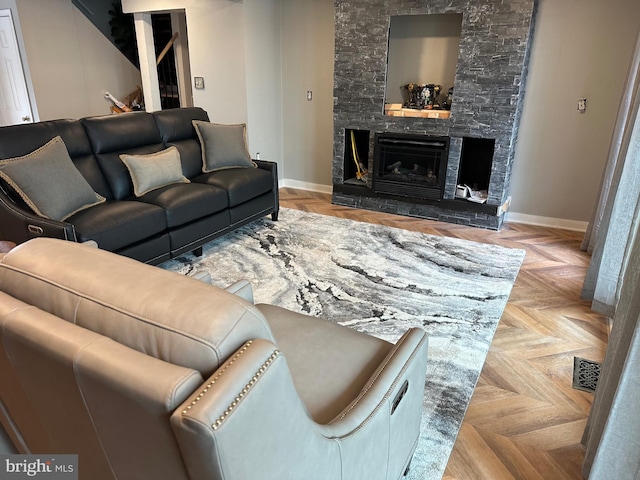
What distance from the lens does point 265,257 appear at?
11.7 feet

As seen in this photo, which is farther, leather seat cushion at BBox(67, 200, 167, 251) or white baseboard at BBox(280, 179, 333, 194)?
white baseboard at BBox(280, 179, 333, 194)

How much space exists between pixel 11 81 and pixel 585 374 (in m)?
6.20

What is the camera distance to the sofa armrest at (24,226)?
97.5 inches

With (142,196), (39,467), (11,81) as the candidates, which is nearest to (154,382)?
(39,467)

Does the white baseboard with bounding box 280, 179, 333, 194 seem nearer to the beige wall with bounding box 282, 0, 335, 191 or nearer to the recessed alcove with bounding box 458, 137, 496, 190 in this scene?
the beige wall with bounding box 282, 0, 335, 191

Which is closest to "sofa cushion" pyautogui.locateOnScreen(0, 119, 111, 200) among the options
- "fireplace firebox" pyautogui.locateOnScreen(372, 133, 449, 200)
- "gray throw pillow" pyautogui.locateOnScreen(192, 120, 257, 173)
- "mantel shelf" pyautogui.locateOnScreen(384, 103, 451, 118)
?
"gray throw pillow" pyautogui.locateOnScreen(192, 120, 257, 173)

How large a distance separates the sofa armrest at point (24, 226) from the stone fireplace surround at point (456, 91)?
9.96ft

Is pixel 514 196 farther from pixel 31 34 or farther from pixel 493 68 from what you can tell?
pixel 31 34

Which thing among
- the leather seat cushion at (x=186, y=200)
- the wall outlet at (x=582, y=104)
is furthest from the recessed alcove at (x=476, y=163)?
Answer: the leather seat cushion at (x=186, y=200)

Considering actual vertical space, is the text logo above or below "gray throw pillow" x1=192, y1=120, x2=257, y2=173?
below

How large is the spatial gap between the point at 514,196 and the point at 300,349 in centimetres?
369

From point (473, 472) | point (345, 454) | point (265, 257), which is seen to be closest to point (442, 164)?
point (265, 257)

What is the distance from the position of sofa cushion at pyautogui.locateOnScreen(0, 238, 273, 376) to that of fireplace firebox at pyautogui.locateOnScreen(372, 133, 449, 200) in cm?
376

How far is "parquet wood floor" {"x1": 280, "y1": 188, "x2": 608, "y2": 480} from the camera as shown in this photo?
5.66ft
